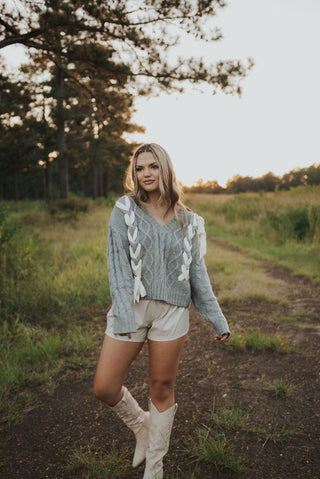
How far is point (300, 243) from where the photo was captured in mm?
8750

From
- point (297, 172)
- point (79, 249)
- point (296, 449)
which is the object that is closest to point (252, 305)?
point (296, 449)

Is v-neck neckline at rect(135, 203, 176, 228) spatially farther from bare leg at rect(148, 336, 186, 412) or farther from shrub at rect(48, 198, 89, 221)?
shrub at rect(48, 198, 89, 221)

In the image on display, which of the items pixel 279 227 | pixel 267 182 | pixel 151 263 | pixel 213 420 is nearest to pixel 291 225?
pixel 279 227

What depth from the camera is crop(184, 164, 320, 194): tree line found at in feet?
→ 29.7

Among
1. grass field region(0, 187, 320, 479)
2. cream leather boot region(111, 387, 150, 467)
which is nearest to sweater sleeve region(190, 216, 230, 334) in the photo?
cream leather boot region(111, 387, 150, 467)

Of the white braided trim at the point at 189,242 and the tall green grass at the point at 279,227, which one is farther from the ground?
the white braided trim at the point at 189,242

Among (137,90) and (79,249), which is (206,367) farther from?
(137,90)

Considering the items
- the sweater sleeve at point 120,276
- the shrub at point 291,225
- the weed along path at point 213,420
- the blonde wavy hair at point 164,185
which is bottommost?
the weed along path at point 213,420

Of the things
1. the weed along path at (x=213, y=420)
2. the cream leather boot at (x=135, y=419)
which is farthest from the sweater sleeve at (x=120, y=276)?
the weed along path at (x=213, y=420)

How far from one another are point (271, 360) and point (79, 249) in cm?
505

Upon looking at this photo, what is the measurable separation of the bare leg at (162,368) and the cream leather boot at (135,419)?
184mm

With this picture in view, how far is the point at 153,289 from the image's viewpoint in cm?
183

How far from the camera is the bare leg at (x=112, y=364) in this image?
179 cm

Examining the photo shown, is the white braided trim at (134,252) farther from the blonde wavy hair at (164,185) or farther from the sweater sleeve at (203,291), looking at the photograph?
the sweater sleeve at (203,291)
